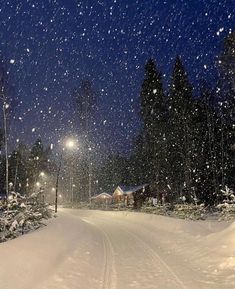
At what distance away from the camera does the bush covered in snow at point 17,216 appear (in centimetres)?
1714

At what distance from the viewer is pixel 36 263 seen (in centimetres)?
988

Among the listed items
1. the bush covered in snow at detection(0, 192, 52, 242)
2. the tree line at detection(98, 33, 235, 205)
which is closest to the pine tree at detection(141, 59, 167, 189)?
the tree line at detection(98, 33, 235, 205)

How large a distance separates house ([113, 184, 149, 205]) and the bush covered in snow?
44504 millimetres

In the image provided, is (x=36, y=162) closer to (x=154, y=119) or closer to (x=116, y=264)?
(x=154, y=119)

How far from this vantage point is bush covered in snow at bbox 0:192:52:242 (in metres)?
17.1

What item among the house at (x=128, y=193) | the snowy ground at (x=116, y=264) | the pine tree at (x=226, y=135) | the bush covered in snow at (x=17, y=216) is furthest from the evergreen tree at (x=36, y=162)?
the snowy ground at (x=116, y=264)

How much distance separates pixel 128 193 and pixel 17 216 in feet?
173

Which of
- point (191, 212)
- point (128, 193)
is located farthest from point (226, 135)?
point (128, 193)

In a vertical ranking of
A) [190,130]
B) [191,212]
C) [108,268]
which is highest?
[190,130]

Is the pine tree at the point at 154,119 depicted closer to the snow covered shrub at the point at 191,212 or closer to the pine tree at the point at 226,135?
the pine tree at the point at 226,135

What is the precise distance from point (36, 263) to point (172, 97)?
123 feet

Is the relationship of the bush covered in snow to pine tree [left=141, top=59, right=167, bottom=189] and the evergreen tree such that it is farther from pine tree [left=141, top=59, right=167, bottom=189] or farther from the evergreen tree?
the evergreen tree

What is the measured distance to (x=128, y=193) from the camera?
229ft

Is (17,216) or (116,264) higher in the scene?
(17,216)
